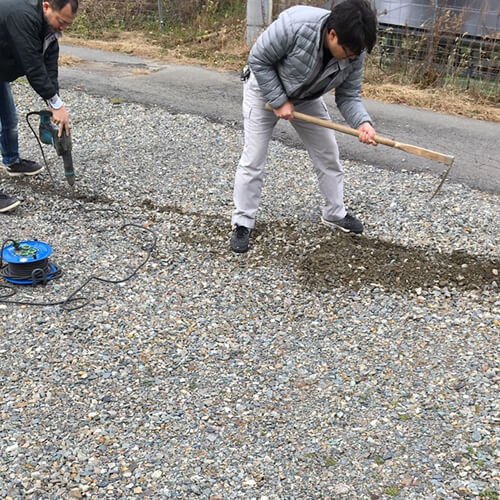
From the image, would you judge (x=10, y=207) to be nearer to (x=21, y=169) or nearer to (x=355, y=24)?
(x=21, y=169)

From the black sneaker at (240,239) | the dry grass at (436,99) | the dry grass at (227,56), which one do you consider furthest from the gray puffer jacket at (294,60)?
the dry grass at (227,56)

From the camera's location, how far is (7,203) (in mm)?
4594

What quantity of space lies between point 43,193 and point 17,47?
1341mm

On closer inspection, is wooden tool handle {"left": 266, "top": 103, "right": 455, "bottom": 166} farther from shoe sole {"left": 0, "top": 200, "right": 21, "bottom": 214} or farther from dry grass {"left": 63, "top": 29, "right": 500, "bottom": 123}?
dry grass {"left": 63, "top": 29, "right": 500, "bottom": 123}

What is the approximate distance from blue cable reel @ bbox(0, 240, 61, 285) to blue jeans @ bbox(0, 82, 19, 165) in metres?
1.59

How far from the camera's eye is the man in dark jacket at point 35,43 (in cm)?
393

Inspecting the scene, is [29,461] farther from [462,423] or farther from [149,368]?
[462,423]

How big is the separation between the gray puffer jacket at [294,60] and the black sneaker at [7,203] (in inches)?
88.0

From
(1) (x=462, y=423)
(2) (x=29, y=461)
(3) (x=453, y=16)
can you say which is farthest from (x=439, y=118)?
(2) (x=29, y=461)

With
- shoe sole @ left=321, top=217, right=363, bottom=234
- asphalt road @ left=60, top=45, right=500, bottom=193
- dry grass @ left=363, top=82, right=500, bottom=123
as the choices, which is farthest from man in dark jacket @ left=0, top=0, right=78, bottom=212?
dry grass @ left=363, top=82, right=500, bottom=123

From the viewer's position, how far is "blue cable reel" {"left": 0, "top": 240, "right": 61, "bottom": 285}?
3.65 meters

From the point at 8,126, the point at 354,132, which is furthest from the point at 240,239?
the point at 8,126

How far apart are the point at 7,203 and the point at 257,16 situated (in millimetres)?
5932

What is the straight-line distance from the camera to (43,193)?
4996 millimetres
